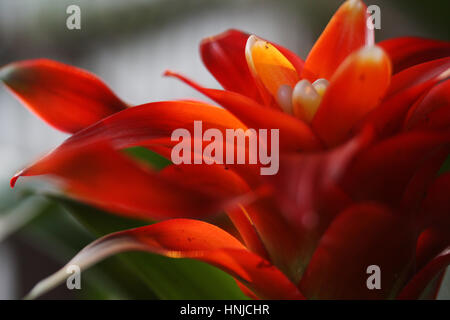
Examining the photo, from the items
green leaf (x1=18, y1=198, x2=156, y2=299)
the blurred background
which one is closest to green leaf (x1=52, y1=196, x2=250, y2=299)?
green leaf (x1=18, y1=198, x2=156, y2=299)

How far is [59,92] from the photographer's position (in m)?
0.31

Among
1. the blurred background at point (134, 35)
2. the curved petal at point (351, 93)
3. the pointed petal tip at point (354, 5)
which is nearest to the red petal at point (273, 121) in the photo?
the curved petal at point (351, 93)

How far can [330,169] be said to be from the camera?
0.20 m

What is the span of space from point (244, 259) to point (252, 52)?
124mm

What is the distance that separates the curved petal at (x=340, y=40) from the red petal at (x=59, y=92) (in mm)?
144

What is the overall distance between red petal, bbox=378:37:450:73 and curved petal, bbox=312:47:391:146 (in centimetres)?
8

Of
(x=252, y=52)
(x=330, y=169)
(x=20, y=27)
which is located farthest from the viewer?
→ (x=20, y=27)

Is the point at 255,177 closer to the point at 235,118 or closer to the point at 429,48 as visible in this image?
the point at 235,118

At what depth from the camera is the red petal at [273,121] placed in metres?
0.25

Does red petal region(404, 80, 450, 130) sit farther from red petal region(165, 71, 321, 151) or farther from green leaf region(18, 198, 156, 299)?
green leaf region(18, 198, 156, 299)

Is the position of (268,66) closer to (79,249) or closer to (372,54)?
(372,54)

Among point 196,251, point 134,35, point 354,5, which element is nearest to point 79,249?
point 196,251

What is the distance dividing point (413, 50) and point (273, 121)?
14 cm
